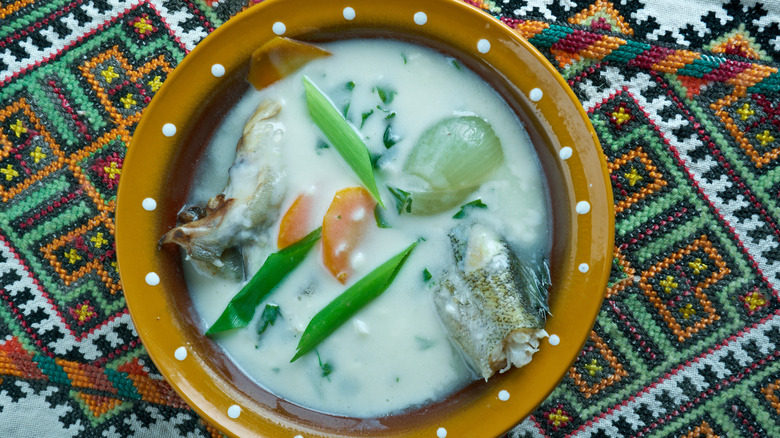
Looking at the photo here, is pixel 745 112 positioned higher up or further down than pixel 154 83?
further down

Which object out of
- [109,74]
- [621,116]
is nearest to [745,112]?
[621,116]

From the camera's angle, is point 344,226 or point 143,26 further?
point 143,26

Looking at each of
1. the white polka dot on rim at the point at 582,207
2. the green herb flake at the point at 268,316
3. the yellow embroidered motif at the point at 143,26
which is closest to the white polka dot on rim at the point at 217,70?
the yellow embroidered motif at the point at 143,26

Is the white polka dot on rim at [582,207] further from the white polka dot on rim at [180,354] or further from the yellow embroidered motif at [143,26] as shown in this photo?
the yellow embroidered motif at [143,26]

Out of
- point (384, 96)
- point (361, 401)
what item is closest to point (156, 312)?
point (361, 401)

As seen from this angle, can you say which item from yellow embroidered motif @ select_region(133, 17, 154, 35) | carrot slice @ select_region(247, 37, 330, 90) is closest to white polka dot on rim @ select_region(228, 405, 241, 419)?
carrot slice @ select_region(247, 37, 330, 90)

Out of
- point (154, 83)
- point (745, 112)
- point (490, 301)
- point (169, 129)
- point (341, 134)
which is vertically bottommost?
point (490, 301)

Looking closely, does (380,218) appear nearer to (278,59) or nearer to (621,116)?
(278,59)
